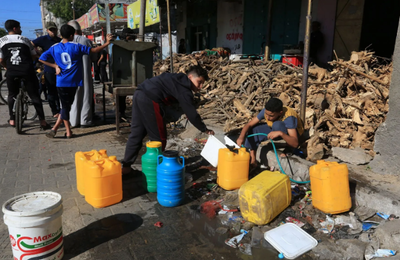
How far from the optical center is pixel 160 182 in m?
3.60

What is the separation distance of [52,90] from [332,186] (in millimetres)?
6804

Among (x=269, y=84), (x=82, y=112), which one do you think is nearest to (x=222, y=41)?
(x=269, y=84)

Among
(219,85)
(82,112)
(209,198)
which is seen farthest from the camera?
(219,85)

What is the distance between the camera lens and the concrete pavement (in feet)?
9.44

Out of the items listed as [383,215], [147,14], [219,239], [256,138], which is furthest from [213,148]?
[147,14]

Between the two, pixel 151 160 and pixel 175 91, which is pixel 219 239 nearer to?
pixel 151 160

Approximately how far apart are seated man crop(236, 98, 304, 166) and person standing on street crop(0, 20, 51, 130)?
4.94 m

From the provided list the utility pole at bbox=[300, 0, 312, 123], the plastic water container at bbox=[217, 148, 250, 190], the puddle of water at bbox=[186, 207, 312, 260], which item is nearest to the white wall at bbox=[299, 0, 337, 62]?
the utility pole at bbox=[300, 0, 312, 123]

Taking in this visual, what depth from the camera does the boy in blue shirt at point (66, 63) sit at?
612 centimetres

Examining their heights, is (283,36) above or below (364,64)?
above

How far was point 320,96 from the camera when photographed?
5.60m

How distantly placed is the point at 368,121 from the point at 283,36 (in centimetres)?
689

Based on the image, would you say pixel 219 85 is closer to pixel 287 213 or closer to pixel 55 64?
pixel 55 64

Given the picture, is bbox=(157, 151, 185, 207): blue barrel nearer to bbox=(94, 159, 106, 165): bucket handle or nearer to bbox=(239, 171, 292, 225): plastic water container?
bbox=(94, 159, 106, 165): bucket handle
